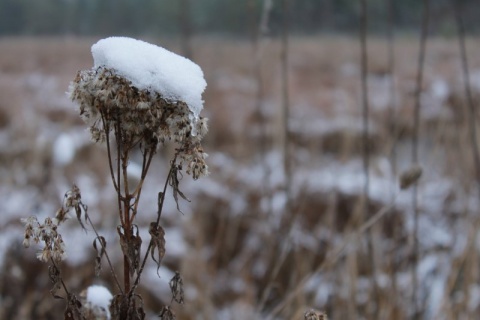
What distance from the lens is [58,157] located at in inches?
60.5

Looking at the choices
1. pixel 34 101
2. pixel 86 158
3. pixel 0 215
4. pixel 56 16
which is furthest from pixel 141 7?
pixel 0 215

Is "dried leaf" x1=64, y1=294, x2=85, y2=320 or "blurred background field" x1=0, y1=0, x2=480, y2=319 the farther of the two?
"blurred background field" x1=0, y1=0, x2=480, y2=319

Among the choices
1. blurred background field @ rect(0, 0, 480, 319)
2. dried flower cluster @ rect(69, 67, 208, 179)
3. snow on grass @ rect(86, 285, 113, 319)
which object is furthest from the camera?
blurred background field @ rect(0, 0, 480, 319)

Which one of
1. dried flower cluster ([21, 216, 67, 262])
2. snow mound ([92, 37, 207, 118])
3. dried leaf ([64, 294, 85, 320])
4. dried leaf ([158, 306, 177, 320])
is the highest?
snow mound ([92, 37, 207, 118])

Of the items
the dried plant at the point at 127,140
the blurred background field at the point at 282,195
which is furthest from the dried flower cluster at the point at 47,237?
the blurred background field at the point at 282,195

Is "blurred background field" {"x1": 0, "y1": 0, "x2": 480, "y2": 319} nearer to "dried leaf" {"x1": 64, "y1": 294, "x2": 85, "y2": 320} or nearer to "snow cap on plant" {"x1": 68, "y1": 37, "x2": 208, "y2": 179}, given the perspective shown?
"snow cap on plant" {"x1": 68, "y1": 37, "x2": 208, "y2": 179}

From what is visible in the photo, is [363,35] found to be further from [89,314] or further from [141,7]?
[141,7]

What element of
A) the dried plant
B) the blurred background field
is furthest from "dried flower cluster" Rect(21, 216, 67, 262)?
the blurred background field

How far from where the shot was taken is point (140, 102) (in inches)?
16.6

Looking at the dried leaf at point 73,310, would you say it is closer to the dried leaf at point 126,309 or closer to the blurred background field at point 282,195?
the dried leaf at point 126,309

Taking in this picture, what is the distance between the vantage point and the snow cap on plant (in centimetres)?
43

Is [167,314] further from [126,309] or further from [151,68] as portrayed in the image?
[151,68]

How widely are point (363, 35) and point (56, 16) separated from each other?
17.5 meters

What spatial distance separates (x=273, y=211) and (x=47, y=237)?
143 cm
